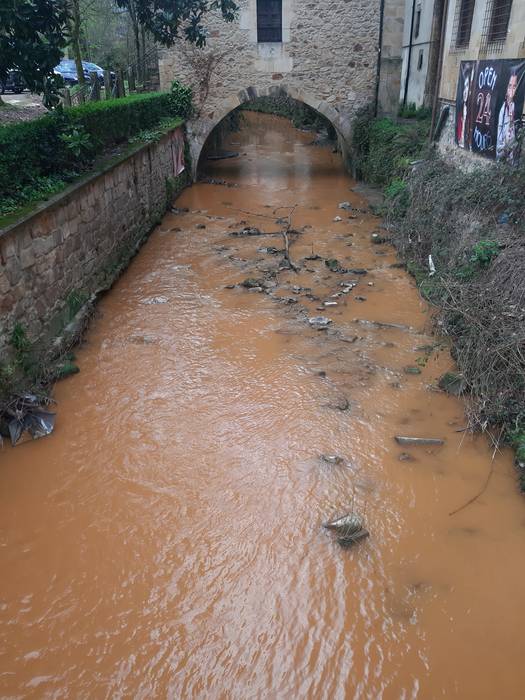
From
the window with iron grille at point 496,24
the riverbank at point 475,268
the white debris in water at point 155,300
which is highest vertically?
the window with iron grille at point 496,24

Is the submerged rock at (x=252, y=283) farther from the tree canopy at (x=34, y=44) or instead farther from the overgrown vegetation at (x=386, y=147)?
the overgrown vegetation at (x=386, y=147)

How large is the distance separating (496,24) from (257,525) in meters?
8.64

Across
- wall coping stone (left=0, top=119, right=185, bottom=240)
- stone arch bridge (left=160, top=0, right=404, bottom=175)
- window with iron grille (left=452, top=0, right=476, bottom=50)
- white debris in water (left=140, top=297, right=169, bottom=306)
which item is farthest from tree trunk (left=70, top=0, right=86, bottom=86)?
window with iron grille (left=452, top=0, right=476, bottom=50)

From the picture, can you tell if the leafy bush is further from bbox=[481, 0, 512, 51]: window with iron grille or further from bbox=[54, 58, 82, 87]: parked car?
bbox=[481, 0, 512, 51]: window with iron grille

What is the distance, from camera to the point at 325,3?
45.1 ft

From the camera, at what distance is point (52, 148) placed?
7051 mm

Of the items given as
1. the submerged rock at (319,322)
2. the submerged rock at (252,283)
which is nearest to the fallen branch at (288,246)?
the submerged rock at (252,283)

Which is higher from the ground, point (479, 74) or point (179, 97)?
point (479, 74)

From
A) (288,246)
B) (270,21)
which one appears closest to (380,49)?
(270,21)

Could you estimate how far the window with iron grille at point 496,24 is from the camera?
827 cm

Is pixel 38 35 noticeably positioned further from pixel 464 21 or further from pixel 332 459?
pixel 464 21

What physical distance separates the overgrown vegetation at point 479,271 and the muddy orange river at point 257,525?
0.34 meters

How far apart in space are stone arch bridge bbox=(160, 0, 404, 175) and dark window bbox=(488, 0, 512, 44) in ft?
20.1

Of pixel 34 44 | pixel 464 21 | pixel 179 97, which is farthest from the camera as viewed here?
pixel 179 97
